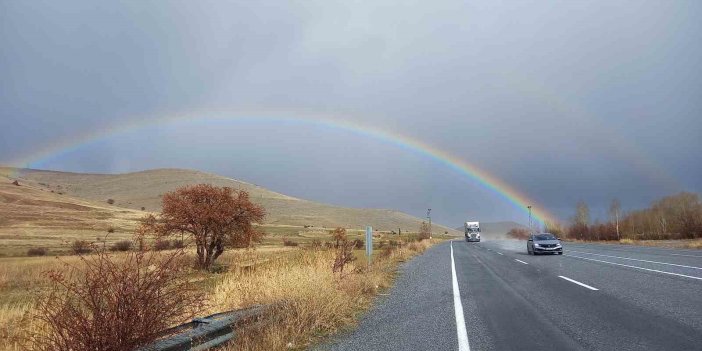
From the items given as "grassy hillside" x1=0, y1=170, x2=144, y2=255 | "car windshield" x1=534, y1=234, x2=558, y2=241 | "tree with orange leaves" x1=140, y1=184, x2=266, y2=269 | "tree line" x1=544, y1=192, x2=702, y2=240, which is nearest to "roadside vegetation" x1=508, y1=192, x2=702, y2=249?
"tree line" x1=544, y1=192, x2=702, y2=240

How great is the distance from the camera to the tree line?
5262 centimetres

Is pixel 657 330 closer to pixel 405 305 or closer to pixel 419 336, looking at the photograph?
pixel 419 336

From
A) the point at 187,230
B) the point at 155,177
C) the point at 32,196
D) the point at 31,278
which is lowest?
the point at 31,278

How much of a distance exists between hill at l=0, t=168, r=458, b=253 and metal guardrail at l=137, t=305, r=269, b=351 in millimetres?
73508

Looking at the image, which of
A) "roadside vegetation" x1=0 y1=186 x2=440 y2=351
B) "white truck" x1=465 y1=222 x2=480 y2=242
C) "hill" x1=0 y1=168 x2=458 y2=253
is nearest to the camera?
"roadside vegetation" x1=0 y1=186 x2=440 y2=351

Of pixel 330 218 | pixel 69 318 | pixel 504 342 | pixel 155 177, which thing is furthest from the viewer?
pixel 155 177

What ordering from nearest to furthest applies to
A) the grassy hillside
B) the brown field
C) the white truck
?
the brown field
the grassy hillside
the white truck

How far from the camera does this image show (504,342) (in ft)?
22.5

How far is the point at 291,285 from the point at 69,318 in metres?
4.74

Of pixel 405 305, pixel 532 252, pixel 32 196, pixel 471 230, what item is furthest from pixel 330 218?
pixel 405 305

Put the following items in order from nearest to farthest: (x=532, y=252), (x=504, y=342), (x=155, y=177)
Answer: (x=504, y=342), (x=532, y=252), (x=155, y=177)

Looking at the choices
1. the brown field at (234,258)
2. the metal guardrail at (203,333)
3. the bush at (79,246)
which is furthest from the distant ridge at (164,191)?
the metal guardrail at (203,333)

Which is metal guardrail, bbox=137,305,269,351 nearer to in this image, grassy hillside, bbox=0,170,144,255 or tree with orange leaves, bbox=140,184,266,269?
tree with orange leaves, bbox=140,184,266,269

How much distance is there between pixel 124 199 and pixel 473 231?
106456 mm
